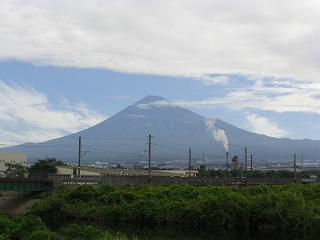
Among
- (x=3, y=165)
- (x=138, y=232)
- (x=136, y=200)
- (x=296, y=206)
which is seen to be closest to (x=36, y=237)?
(x=138, y=232)

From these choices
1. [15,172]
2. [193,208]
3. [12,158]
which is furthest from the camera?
[12,158]

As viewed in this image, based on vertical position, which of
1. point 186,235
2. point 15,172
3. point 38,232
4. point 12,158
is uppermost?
point 12,158

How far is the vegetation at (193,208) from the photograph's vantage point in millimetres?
45219

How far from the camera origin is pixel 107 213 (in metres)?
56.0

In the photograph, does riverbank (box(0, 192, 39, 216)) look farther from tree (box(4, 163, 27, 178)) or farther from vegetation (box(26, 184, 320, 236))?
vegetation (box(26, 184, 320, 236))

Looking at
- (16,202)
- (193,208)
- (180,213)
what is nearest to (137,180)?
(16,202)

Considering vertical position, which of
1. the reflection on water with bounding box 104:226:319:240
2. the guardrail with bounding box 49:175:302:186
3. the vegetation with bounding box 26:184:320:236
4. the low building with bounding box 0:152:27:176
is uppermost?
the low building with bounding box 0:152:27:176

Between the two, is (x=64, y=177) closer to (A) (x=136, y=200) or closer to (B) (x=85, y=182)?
(B) (x=85, y=182)

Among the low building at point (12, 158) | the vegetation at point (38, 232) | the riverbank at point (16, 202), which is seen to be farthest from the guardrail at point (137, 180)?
the low building at point (12, 158)

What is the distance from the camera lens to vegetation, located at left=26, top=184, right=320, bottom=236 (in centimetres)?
4522

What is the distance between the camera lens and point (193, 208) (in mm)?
51375

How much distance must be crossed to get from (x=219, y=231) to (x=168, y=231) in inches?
172

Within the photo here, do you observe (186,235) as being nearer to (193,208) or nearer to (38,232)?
(193,208)

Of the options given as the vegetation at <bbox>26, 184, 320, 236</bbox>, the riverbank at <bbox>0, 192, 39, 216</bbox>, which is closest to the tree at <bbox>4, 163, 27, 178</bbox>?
the riverbank at <bbox>0, 192, 39, 216</bbox>
